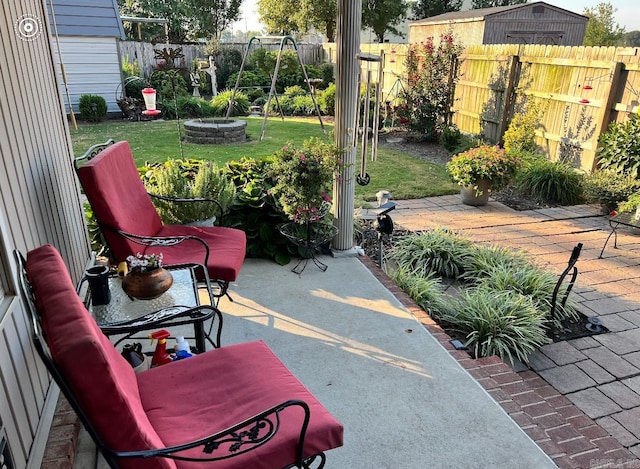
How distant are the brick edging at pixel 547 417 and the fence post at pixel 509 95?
6.02m

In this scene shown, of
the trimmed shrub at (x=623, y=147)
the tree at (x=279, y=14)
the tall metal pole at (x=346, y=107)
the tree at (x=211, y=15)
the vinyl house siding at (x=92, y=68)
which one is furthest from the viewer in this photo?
the tree at (x=211, y=15)

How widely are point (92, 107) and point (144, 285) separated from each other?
10.1 m

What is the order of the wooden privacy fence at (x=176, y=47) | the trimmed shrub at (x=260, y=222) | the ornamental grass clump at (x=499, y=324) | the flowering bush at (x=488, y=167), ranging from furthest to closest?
the wooden privacy fence at (x=176, y=47), the flowering bush at (x=488, y=167), the trimmed shrub at (x=260, y=222), the ornamental grass clump at (x=499, y=324)

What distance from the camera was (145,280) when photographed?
221cm

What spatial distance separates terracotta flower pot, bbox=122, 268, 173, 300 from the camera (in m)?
2.21

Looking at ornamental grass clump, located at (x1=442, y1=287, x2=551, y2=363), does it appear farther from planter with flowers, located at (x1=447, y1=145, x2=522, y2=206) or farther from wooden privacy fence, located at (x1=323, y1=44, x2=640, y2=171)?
wooden privacy fence, located at (x1=323, y1=44, x2=640, y2=171)

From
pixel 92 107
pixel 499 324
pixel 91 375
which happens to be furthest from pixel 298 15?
pixel 91 375

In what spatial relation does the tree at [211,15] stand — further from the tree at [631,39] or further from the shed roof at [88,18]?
the tree at [631,39]

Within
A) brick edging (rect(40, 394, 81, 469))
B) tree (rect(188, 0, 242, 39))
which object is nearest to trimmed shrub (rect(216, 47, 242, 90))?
tree (rect(188, 0, 242, 39))

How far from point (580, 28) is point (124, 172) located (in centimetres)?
1831

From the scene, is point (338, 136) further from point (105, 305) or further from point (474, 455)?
point (474, 455)

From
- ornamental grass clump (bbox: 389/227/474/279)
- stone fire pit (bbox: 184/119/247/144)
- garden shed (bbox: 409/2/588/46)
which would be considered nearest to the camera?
ornamental grass clump (bbox: 389/227/474/279)

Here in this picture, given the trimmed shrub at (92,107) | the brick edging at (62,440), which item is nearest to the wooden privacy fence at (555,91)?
the brick edging at (62,440)

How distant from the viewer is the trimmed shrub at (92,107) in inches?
419
